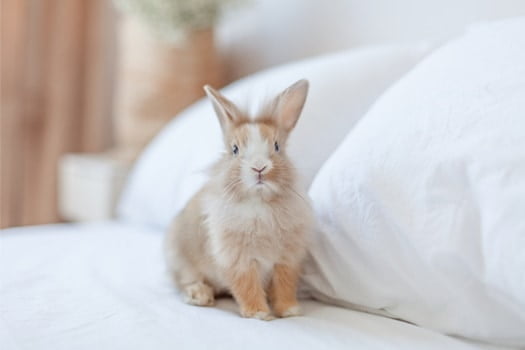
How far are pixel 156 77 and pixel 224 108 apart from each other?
1.07 metres

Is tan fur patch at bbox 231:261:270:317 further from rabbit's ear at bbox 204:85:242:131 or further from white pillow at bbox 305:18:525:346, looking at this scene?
rabbit's ear at bbox 204:85:242:131

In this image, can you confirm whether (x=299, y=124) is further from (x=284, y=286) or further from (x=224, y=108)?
(x=284, y=286)

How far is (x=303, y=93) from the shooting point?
92cm

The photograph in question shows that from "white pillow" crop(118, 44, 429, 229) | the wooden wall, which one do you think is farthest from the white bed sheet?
the wooden wall

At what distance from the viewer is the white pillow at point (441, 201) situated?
2.48 feet

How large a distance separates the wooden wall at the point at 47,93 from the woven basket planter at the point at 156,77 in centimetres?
40

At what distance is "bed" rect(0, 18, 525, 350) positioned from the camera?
77 centimetres

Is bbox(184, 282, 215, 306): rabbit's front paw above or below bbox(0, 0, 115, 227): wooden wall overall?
below

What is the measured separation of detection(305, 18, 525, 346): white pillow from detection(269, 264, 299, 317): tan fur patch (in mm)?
57

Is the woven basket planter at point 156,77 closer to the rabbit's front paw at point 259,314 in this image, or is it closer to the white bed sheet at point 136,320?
the white bed sheet at point 136,320

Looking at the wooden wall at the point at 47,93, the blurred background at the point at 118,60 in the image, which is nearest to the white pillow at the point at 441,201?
the blurred background at the point at 118,60

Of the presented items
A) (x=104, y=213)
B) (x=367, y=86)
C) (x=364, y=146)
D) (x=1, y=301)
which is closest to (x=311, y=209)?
(x=364, y=146)

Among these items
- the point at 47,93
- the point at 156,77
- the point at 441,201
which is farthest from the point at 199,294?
the point at 47,93

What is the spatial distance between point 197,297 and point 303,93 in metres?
0.38
